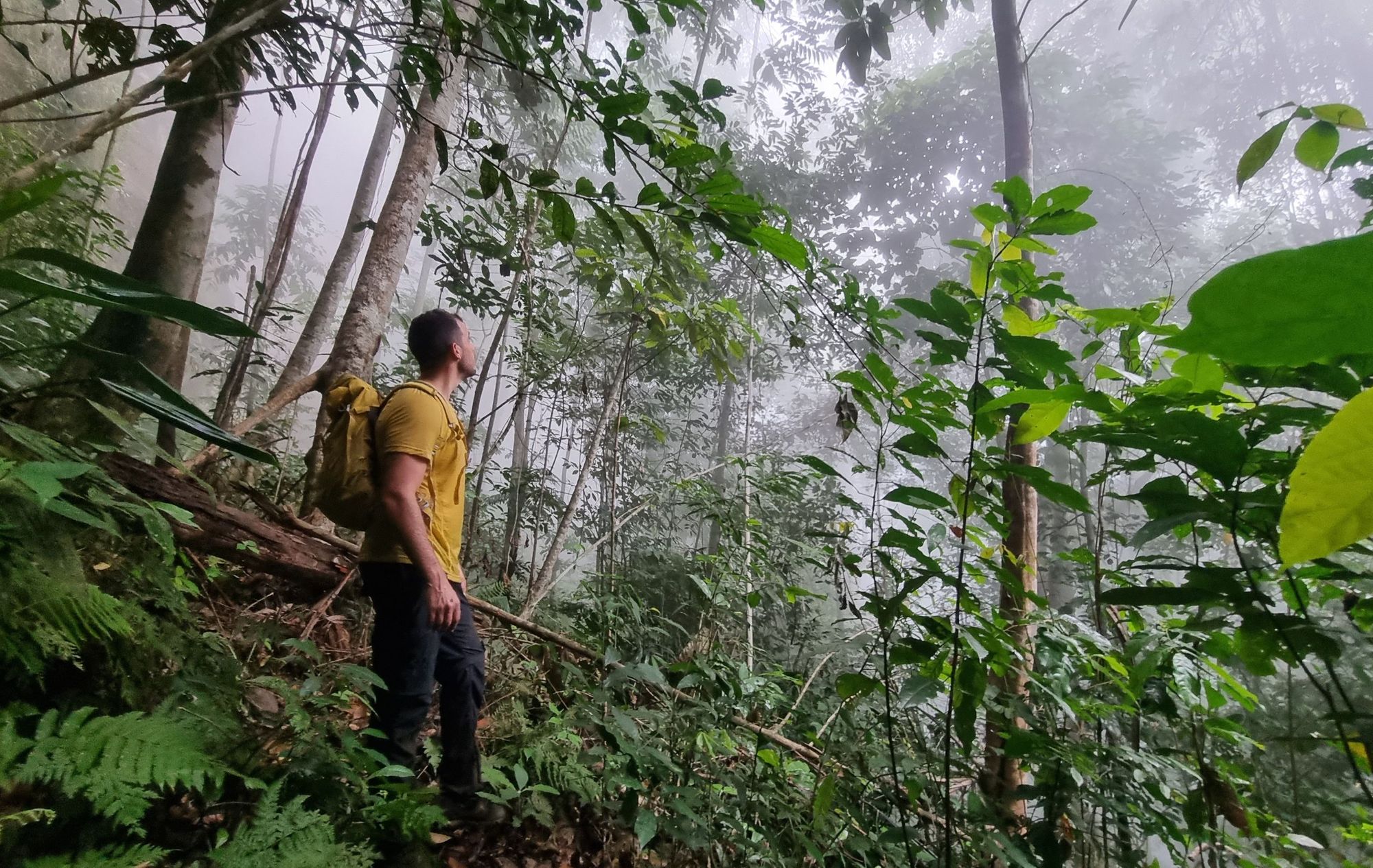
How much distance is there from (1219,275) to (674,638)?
476 centimetres

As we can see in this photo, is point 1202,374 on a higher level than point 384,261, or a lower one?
lower

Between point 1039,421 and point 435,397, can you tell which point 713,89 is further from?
point 435,397

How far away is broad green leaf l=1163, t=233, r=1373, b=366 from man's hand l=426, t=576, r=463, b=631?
5.76 ft

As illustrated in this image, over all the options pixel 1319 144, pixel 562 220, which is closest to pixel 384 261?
pixel 562 220

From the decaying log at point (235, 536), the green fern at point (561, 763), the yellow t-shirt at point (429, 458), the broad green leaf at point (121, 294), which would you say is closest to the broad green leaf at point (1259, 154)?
the broad green leaf at point (121, 294)

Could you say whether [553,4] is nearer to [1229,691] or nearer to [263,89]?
[263,89]

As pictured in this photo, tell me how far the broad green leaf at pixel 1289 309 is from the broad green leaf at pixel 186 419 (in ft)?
3.22

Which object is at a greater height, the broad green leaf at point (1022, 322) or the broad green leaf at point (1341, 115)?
the broad green leaf at point (1341, 115)

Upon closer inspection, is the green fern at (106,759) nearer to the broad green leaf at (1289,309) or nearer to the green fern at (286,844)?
the green fern at (286,844)

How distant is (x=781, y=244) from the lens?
1.18m

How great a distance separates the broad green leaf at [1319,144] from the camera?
3.19 feet

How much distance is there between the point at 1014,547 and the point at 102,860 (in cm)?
251

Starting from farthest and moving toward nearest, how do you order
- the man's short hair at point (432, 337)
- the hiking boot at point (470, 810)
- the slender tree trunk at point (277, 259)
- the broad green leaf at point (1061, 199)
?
the slender tree trunk at point (277, 259), the man's short hair at point (432, 337), the hiking boot at point (470, 810), the broad green leaf at point (1061, 199)

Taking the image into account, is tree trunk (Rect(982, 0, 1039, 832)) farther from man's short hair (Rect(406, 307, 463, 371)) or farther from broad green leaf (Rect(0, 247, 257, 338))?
man's short hair (Rect(406, 307, 463, 371))
